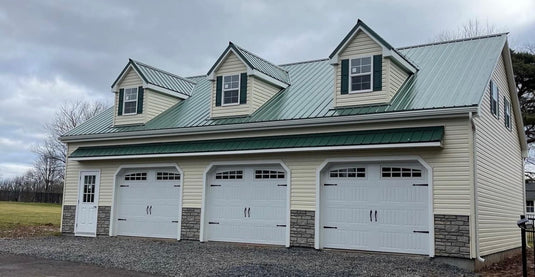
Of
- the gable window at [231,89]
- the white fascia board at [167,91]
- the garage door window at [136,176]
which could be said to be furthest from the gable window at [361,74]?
the garage door window at [136,176]

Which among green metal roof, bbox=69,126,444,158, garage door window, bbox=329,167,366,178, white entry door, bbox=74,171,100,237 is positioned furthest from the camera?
white entry door, bbox=74,171,100,237

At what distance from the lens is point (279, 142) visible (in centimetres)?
1348

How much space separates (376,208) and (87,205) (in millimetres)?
10243

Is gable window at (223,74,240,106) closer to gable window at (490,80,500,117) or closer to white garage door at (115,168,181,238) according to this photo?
white garage door at (115,168,181,238)

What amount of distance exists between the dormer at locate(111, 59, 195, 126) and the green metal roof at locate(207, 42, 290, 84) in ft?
9.16

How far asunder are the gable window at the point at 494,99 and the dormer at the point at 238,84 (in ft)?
21.0

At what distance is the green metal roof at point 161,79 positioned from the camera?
56.8 feet

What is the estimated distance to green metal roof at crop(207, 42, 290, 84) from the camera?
50.0 feet

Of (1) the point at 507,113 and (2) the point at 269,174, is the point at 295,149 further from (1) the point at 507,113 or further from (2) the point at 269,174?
(1) the point at 507,113

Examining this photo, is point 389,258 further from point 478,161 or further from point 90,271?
point 90,271

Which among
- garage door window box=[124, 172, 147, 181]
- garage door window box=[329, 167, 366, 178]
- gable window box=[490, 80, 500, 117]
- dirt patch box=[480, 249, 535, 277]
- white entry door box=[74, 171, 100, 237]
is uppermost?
gable window box=[490, 80, 500, 117]

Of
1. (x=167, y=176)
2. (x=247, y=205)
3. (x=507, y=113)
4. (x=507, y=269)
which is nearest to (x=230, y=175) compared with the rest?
(x=247, y=205)

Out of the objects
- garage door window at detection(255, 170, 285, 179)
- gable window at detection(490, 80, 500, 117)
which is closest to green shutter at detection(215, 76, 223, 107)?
garage door window at detection(255, 170, 285, 179)

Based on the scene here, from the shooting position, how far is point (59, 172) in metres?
53.5
